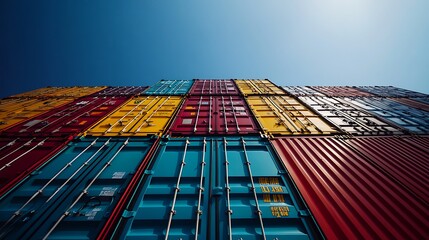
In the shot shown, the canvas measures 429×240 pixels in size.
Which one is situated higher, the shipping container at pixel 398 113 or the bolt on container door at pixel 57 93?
the bolt on container door at pixel 57 93

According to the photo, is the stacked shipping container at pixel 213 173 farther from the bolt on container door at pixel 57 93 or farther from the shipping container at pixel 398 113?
the bolt on container door at pixel 57 93

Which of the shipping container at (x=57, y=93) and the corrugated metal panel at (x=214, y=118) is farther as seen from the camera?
the shipping container at (x=57, y=93)

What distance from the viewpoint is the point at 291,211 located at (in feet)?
12.5

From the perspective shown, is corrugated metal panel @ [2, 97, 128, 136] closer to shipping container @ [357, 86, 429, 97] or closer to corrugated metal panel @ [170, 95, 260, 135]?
corrugated metal panel @ [170, 95, 260, 135]

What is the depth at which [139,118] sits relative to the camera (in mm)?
7734

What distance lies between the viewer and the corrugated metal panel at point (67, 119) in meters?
6.64

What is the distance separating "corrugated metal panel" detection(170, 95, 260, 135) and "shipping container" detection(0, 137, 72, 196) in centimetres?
347

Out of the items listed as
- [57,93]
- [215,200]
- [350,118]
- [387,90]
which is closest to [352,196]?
[215,200]

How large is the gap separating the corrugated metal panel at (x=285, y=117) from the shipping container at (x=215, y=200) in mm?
1778

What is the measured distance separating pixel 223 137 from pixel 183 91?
20.6 feet

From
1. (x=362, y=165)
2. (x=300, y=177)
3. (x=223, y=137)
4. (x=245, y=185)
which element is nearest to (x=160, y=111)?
(x=223, y=137)

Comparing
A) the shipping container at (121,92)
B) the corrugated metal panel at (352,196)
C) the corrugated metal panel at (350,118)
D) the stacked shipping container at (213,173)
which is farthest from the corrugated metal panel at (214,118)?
the shipping container at (121,92)

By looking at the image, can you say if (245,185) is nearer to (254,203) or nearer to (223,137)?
(254,203)

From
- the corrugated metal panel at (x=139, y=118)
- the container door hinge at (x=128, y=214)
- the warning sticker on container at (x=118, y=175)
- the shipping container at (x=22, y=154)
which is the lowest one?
the container door hinge at (x=128, y=214)
